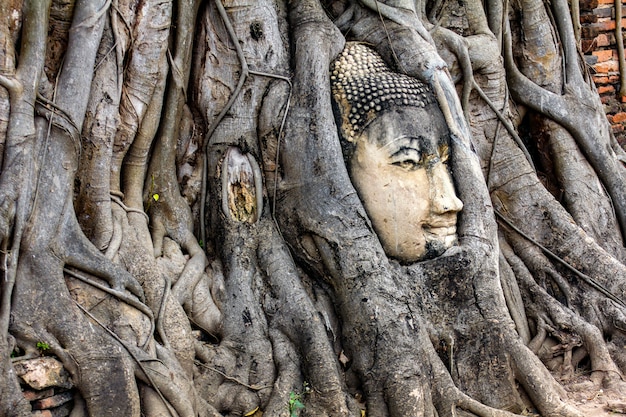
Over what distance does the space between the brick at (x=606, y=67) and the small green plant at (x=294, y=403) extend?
5145 mm

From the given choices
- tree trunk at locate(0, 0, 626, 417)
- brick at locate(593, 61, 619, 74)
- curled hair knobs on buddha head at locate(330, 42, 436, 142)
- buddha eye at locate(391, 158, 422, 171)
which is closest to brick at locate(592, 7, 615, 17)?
brick at locate(593, 61, 619, 74)

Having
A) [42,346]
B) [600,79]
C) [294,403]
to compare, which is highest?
[600,79]

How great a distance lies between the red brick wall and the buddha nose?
3492 millimetres

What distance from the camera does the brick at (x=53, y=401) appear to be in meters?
3.27

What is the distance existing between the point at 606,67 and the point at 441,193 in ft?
12.5

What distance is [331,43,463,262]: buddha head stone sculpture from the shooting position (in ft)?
15.5

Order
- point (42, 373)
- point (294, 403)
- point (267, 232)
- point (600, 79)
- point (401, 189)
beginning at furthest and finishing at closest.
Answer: point (600, 79), point (401, 189), point (267, 232), point (294, 403), point (42, 373)

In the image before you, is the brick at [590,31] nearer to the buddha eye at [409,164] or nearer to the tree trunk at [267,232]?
the tree trunk at [267,232]

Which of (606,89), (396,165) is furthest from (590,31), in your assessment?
(396,165)

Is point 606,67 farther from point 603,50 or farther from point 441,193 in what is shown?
point 441,193

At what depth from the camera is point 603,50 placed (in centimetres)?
779

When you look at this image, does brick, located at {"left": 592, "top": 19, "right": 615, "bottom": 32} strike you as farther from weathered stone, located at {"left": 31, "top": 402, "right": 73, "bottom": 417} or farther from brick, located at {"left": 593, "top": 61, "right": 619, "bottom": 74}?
weathered stone, located at {"left": 31, "top": 402, "right": 73, "bottom": 417}

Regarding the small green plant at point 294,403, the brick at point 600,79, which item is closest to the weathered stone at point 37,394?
the small green plant at point 294,403

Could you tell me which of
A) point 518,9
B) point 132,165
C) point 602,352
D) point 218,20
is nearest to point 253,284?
point 132,165
